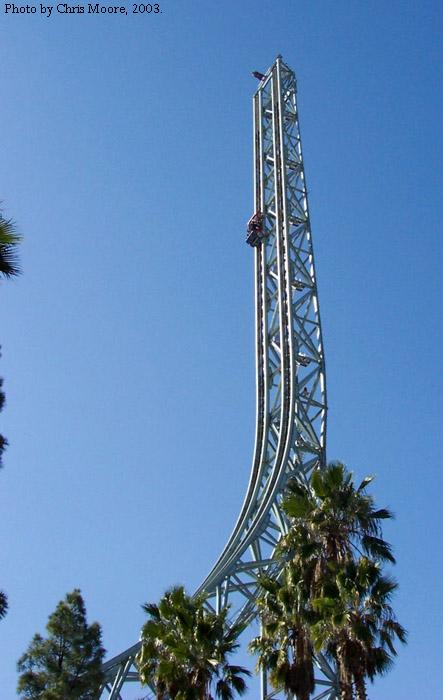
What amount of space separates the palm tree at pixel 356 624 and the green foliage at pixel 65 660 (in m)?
5.42

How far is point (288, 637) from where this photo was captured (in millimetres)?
18203

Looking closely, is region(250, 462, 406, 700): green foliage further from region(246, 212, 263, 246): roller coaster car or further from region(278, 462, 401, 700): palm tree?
region(246, 212, 263, 246): roller coaster car

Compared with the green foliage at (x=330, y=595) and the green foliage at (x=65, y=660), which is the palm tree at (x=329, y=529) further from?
the green foliage at (x=65, y=660)

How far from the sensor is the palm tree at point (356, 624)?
16.6 m

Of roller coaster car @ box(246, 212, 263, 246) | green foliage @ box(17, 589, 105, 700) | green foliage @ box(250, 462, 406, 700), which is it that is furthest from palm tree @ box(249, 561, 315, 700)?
roller coaster car @ box(246, 212, 263, 246)

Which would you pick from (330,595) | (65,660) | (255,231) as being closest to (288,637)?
(330,595)

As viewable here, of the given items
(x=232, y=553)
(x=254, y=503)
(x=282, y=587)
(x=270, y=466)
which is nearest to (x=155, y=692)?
(x=282, y=587)

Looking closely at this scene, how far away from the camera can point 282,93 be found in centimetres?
3853

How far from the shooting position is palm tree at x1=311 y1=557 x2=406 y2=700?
16625mm

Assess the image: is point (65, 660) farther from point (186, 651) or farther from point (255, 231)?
point (255, 231)

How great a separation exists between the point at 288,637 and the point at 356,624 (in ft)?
6.39

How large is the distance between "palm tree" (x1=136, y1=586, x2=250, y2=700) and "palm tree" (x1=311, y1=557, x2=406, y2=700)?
84.5 inches

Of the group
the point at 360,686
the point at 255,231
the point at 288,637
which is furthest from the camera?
the point at 255,231

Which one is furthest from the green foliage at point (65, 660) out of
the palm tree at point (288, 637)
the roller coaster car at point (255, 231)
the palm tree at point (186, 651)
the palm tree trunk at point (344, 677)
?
the roller coaster car at point (255, 231)
